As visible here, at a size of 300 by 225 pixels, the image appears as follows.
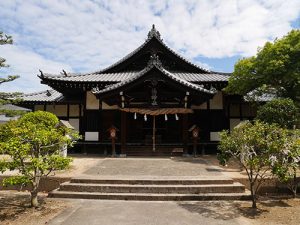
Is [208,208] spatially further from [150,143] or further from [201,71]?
A: [201,71]

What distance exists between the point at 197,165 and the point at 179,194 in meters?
4.45

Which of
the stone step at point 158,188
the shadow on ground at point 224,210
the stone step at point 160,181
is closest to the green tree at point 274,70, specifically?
the stone step at point 160,181

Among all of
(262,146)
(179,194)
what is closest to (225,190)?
(179,194)

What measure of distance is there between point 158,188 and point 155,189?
0.38ft

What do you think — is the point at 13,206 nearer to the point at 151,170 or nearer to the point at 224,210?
the point at 151,170

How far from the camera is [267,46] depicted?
1509 cm

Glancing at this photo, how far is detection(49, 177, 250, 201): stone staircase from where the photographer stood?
30.7 ft

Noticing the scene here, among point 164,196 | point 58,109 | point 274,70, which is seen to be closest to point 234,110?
point 274,70

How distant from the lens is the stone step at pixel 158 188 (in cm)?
974

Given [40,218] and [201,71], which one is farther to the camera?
[201,71]

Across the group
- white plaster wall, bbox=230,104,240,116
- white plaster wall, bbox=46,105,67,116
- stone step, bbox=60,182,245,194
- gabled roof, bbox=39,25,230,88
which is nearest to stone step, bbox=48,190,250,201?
stone step, bbox=60,182,245,194

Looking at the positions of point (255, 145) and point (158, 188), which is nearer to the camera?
point (255, 145)

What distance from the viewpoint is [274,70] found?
1411 centimetres

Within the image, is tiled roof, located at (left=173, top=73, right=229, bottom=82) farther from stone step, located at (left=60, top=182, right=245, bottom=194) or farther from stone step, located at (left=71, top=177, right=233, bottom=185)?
stone step, located at (left=60, top=182, right=245, bottom=194)
